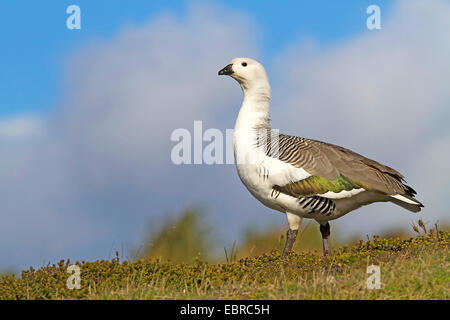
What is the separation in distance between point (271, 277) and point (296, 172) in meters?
2.03

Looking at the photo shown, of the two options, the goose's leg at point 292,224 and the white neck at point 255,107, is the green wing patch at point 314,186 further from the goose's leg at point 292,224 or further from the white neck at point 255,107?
the white neck at point 255,107

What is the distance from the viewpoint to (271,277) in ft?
31.2

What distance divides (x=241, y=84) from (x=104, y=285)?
4.76 m

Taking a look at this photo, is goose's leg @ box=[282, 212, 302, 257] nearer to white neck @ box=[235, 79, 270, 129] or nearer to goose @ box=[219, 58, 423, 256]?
goose @ box=[219, 58, 423, 256]

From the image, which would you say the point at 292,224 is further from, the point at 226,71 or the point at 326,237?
the point at 226,71

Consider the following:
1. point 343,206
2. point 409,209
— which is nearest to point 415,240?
point 409,209

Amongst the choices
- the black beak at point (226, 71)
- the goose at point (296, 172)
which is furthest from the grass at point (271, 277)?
the black beak at point (226, 71)

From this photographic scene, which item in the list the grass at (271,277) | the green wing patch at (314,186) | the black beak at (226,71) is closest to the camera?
the grass at (271,277)

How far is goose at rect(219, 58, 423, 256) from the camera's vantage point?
10336 millimetres

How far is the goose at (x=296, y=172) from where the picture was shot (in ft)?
33.9

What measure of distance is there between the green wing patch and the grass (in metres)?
1.23

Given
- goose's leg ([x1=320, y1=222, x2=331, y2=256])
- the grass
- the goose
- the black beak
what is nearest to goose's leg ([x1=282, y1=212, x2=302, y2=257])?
the goose
